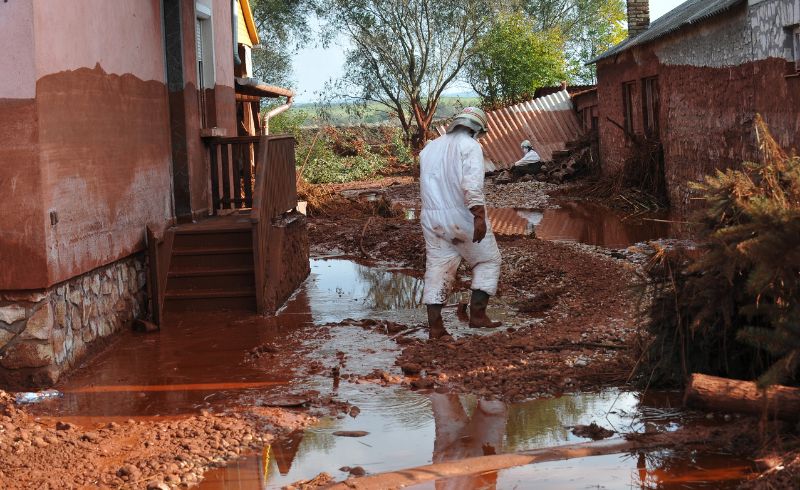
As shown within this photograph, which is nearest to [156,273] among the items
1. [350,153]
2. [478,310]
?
[478,310]

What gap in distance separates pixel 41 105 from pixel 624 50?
50.3 ft

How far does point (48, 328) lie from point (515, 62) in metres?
30.1

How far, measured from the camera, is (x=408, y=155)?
1368 inches

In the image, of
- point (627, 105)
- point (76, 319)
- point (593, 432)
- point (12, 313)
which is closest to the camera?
point (593, 432)

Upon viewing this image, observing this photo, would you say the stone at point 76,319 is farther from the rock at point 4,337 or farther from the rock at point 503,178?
the rock at point 503,178

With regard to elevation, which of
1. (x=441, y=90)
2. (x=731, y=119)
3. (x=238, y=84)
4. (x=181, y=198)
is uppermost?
(x=441, y=90)

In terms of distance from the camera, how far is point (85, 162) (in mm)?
8227

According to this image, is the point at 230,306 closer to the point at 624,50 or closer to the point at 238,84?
the point at 238,84

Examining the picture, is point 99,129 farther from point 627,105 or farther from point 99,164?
point 627,105

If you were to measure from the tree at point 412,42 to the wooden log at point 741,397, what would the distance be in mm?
32278

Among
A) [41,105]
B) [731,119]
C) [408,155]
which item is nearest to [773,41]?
→ [731,119]

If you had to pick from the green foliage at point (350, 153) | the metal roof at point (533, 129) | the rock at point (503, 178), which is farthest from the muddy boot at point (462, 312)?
the green foliage at point (350, 153)

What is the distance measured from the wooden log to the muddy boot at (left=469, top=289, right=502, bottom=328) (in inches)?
129

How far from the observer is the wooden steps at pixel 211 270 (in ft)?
33.2
